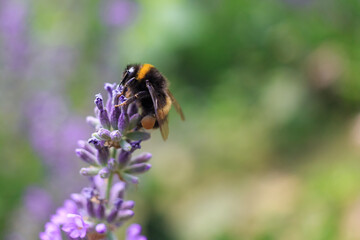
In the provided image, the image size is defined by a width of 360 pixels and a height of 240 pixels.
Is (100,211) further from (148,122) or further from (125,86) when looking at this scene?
(125,86)

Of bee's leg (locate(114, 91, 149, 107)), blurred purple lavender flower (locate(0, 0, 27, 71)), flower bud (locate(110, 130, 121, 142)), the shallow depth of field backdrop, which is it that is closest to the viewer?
flower bud (locate(110, 130, 121, 142))

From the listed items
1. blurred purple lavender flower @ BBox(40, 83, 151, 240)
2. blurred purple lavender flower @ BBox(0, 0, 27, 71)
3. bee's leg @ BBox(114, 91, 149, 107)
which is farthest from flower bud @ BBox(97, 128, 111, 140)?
blurred purple lavender flower @ BBox(0, 0, 27, 71)

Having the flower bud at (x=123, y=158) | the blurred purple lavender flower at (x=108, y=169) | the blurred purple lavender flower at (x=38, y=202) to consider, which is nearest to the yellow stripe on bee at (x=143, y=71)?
the blurred purple lavender flower at (x=108, y=169)

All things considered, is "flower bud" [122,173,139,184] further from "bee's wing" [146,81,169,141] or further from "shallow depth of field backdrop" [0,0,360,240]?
"shallow depth of field backdrop" [0,0,360,240]

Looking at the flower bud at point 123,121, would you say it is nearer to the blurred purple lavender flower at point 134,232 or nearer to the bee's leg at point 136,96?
the bee's leg at point 136,96

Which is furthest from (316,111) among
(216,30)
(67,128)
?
(67,128)

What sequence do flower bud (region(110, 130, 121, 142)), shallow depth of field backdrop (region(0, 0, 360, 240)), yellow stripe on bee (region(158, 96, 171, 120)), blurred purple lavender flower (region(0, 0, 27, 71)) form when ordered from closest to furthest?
flower bud (region(110, 130, 121, 142)) → yellow stripe on bee (region(158, 96, 171, 120)) → shallow depth of field backdrop (region(0, 0, 360, 240)) → blurred purple lavender flower (region(0, 0, 27, 71))

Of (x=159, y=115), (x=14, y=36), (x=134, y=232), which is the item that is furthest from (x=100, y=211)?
(x=14, y=36)
